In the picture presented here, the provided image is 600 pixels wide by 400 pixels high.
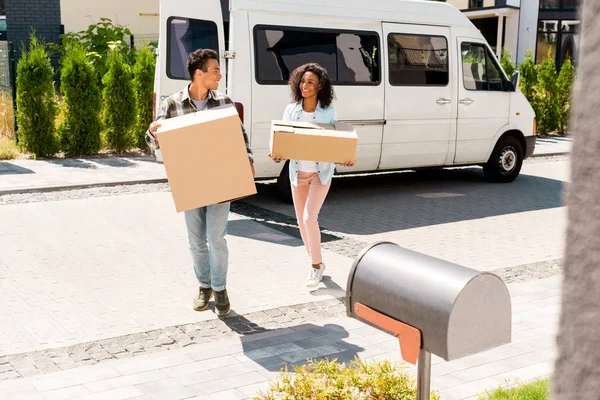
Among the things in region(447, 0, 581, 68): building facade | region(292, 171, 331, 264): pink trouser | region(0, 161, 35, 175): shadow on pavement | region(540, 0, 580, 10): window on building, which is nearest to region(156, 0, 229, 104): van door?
region(0, 161, 35, 175): shadow on pavement

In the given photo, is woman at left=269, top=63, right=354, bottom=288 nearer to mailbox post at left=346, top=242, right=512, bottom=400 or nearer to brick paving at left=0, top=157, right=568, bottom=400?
brick paving at left=0, top=157, right=568, bottom=400

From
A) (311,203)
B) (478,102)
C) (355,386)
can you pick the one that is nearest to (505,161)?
(478,102)

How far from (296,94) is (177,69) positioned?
13.8 ft

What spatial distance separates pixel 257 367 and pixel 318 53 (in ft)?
20.6

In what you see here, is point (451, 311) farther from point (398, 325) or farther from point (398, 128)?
point (398, 128)

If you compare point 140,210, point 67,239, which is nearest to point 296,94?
point 67,239

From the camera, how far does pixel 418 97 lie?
1113cm

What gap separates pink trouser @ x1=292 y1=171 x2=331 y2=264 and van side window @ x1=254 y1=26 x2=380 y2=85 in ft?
11.4

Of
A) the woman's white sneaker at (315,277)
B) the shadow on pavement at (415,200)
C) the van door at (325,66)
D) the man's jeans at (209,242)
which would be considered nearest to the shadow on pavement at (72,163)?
the shadow on pavement at (415,200)

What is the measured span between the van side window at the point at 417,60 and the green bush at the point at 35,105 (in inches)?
A: 250

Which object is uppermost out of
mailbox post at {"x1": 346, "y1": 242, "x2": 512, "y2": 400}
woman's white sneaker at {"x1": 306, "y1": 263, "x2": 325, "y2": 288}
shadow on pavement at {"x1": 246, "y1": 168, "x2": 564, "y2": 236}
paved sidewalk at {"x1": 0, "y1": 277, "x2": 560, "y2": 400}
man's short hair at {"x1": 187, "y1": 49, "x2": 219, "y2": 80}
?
man's short hair at {"x1": 187, "y1": 49, "x2": 219, "y2": 80}

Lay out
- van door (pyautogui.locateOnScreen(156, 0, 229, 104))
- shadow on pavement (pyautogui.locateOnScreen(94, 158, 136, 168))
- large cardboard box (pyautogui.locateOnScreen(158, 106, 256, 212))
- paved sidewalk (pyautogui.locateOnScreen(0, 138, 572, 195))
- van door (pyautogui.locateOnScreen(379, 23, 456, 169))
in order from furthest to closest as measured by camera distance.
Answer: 1. shadow on pavement (pyautogui.locateOnScreen(94, 158, 136, 168))
2. paved sidewalk (pyautogui.locateOnScreen(0, 138, 572, 195))
3. van door (pyautogui.locateOnScreen(379, 23, 456, 169))
4. van door (pyautogui.locateOnScreen(156, 0, 229, 104))
5. large cardboard box (pyautogui.locateOnScreen(158, 106, 256, 212))

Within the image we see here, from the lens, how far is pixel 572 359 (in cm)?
71

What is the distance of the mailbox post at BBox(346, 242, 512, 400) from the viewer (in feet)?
7.58
